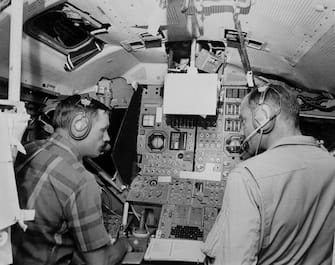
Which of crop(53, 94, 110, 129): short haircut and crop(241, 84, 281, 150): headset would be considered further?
crop(53, 94, 110, 129): short haircut

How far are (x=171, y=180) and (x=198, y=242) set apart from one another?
762 mm

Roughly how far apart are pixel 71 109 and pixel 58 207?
0.56m

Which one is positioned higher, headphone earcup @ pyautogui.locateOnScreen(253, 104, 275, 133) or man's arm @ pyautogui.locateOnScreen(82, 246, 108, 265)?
headphone earcup @ pyautogui.locateOnScreen(253, 104, 275, 133)

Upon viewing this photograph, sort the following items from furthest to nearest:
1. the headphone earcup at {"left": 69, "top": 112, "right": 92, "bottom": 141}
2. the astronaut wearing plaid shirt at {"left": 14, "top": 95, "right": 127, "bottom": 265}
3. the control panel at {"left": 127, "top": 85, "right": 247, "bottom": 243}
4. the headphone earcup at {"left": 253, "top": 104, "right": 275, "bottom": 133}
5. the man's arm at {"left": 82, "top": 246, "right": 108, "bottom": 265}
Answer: the control panel at {"left": 127, "top": 85, "right": 247, "bottom": 243}, the headphone earcup at {"left": 69, "top": 112, "right": 92, "bottom": 141}, the man's arm at {"left": 82, "top": 246, "right": 108, "bottom": 265}, the astronaut wearing plaid shirt at {"left": 14, "top": 95, "right": 127, "bottom": 265}, the headphone earcup at {"left": 253, "top": 104, "right": 275, "bottom": 133}

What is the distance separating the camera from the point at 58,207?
177 centimetres

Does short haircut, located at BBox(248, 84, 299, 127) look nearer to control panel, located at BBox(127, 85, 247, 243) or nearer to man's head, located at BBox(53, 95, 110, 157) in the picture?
man's head, located at BBox(53, 95, 110, 157)

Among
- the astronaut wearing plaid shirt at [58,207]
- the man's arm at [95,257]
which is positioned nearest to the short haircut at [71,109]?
the astronaut wearing plaid shirt at [58,207]

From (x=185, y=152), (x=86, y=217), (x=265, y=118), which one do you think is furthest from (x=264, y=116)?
(x=185, y=152)

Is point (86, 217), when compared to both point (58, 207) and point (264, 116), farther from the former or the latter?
point (264, 116)

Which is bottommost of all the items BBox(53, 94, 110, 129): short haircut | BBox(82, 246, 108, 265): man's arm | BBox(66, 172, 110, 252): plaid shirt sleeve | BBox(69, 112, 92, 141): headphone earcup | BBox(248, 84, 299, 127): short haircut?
BBox(82, 246, 108, 265): man's arm

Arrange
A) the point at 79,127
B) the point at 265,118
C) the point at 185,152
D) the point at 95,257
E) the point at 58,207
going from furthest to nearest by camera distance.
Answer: the point at 185,152, the point at 79,127, the point at 95,257, the point at 58,207, the point at 265,118

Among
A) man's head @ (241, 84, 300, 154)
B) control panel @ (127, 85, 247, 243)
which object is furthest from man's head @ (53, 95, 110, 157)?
control panel @ (127, 85, 247, 243)

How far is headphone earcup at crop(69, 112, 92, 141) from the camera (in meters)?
2.03

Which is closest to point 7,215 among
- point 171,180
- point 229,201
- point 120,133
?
point 229,201
